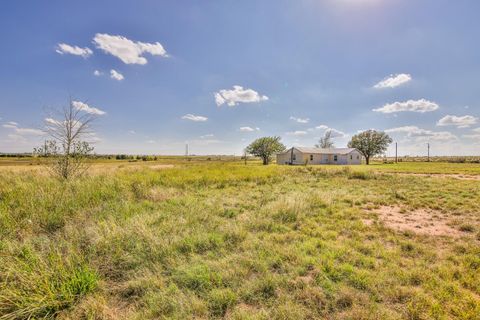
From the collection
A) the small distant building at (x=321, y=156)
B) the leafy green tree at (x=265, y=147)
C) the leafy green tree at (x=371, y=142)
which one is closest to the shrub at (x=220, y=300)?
the small distant building at (x=321, y=156)

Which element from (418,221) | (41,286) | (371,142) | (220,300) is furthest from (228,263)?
(371,142)

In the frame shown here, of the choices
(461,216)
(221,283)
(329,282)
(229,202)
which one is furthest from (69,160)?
(461,216)

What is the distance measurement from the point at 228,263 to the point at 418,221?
586 centimetres

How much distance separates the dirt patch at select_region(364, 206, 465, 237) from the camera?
16.2 ft

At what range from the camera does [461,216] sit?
20.0 feet

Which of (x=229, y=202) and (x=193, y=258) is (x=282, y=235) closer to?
(x=193, y=258)

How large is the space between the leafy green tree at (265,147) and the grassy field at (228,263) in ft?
144

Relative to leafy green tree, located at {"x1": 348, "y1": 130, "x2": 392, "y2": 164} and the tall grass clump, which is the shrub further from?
leafy green tree, located at {"x1": 348, "y1": 130, "x2": 392, "y2": 164}

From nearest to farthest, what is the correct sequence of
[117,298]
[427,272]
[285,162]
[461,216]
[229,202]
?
[117,298]
[427,272]
[461,216]
[229,202]
[285,162]

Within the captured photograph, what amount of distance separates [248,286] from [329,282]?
1141mm

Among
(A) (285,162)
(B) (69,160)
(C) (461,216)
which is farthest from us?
(A) (285,162)

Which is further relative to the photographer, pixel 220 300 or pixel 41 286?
pixel 220 300

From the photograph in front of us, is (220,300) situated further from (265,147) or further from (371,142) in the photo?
(371,142)

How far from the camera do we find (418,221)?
5.72 metres
